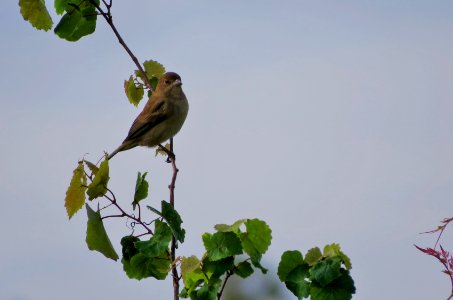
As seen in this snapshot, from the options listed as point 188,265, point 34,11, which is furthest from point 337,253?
point 34,11

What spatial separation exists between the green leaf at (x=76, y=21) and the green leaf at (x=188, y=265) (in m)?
1.27

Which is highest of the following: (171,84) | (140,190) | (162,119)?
(171,84)

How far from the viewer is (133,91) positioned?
400 cm

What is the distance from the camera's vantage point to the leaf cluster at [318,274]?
8.01 feet

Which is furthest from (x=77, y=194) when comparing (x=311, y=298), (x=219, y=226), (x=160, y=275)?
(x=311, y=298)

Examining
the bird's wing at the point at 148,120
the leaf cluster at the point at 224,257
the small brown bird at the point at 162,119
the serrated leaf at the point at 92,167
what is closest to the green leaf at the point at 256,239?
the leaf cluster at the point at 224,257

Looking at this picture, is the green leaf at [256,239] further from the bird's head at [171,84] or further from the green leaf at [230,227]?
the bird's head at [171,84]

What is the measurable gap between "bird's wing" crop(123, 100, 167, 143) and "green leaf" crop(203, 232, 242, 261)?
17.9 ft

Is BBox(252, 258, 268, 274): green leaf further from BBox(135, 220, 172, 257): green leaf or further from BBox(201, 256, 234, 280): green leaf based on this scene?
BBox(135, 220, 172, 257): green leaf

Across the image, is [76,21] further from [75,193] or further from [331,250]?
[331,250]

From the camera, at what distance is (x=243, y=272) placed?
2.56 metres

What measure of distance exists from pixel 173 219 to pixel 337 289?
2.03ft

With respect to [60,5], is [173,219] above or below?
below

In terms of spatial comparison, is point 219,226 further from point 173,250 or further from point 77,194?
point 77,194
